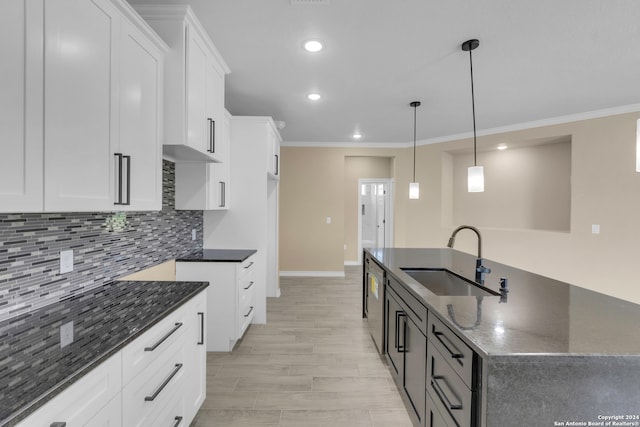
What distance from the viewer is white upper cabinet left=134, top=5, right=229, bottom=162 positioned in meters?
1.75

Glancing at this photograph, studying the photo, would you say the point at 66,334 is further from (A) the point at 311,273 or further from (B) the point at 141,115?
(A) the point at 311,273

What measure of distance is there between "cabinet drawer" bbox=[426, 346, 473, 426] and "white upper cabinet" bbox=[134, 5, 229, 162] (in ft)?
6.13

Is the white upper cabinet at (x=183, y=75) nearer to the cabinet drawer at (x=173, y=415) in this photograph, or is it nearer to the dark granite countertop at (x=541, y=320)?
the cabinet drawer at (x=173, y=415)

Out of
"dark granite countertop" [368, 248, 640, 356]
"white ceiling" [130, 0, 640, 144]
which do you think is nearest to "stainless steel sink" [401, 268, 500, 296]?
"dark granite countertop" [368, 248, 640, 356]

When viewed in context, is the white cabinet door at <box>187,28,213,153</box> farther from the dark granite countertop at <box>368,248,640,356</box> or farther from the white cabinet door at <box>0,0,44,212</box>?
the dark granite countertop at <box>368,248,640,356</box>

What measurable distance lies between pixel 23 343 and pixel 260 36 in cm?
217

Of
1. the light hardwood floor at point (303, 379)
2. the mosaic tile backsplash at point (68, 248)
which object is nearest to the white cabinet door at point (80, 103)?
the mosaic tile backsplash at point (68, 248)

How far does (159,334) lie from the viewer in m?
1.29

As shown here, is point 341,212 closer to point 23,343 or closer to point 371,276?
point 371,276

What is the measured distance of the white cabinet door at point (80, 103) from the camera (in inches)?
40.6

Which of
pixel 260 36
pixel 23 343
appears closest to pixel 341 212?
pixel 260 36

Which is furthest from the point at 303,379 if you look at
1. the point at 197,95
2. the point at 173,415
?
the point at 197,95

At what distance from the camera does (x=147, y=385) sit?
1197 millimetres

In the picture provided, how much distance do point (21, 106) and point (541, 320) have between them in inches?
80.4
